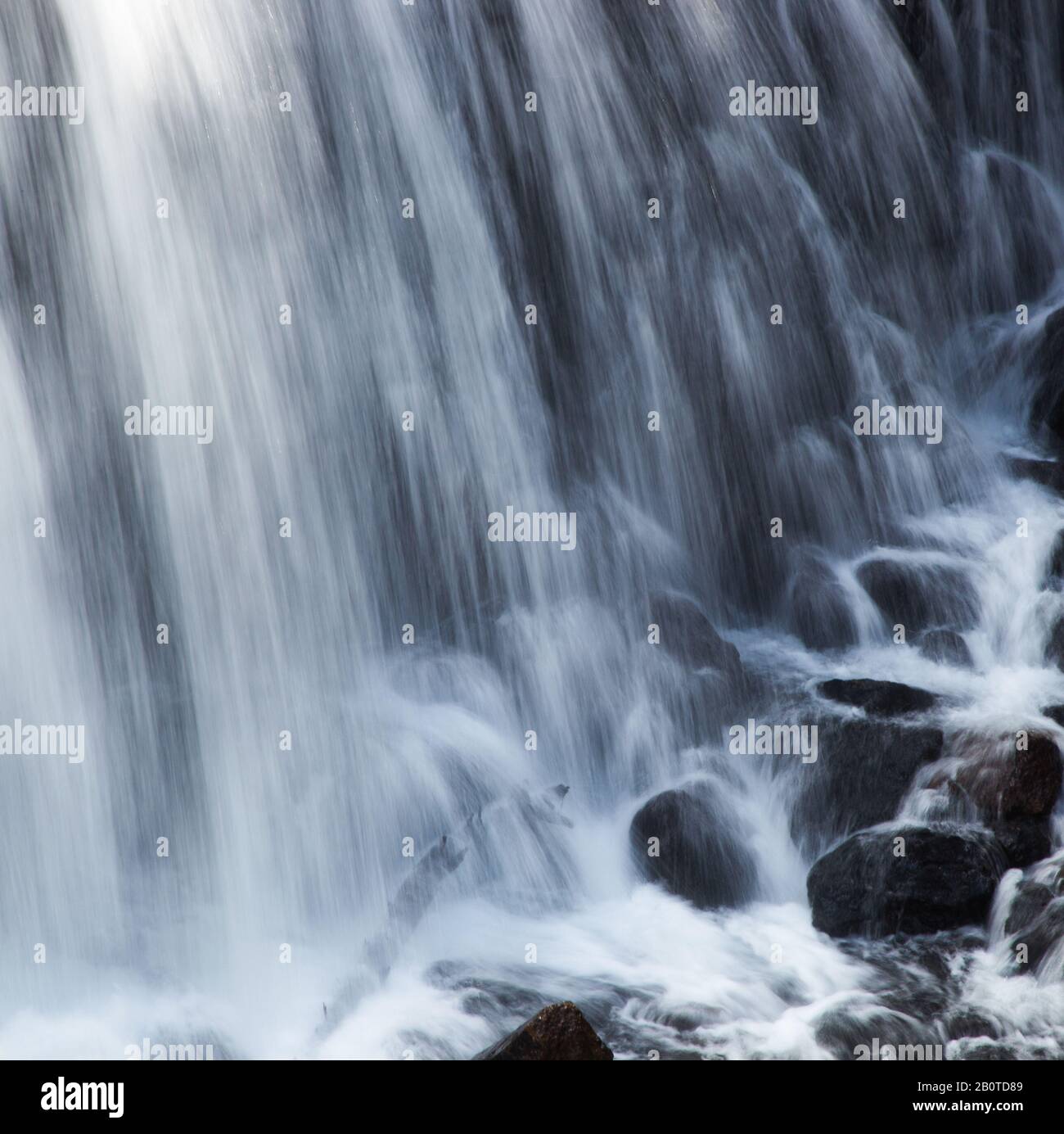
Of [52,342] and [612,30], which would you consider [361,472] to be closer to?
[52,342]

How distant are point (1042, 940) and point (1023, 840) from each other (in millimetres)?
728

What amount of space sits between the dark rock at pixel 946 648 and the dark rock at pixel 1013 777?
1.41 m

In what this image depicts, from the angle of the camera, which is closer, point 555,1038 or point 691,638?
point 555,1038

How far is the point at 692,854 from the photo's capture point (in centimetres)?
888

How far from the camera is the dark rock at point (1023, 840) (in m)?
8.34

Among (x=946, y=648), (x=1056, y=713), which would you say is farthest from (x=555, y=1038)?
(x=946, y=648)

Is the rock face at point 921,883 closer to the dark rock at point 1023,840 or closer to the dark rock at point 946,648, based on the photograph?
the dark rock at point 1023,840

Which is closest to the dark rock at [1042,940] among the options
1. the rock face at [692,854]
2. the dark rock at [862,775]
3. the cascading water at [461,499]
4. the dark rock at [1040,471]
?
the cascading water at [461,499]

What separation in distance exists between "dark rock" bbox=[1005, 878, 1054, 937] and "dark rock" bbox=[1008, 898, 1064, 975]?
23mm

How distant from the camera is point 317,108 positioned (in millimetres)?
10281

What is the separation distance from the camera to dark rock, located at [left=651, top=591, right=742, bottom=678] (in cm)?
1011

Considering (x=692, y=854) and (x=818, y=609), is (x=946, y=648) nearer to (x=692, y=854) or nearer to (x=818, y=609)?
(x=818, y=609)

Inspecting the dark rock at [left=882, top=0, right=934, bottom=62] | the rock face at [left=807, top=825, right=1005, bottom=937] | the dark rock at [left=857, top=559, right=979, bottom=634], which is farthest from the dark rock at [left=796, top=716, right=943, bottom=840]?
the dark rock at [left=882, top=0, right=934, bottom=62]
